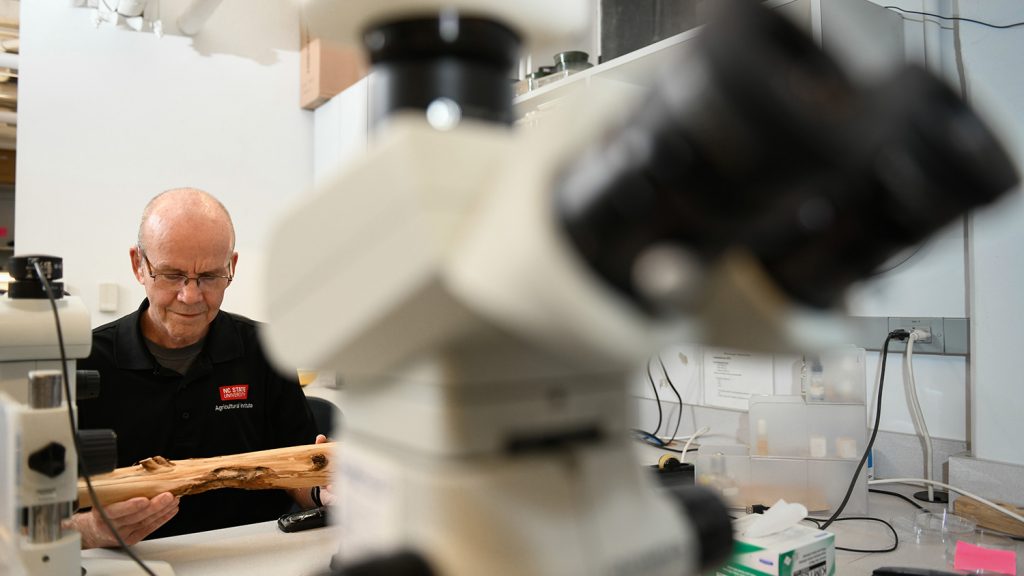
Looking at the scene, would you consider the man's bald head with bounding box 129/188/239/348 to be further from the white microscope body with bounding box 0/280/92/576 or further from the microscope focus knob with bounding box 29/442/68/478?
the microscope focus knob with bounding box 29/442/68/478

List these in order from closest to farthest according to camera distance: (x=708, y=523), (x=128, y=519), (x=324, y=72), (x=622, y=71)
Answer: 1. (x=708, y=523)
2. (x=128, y=519)
3. (x=622, y=71)
4. (x=324, y=72)

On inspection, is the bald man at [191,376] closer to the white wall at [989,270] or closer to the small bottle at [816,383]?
the small bottle at [816,383]

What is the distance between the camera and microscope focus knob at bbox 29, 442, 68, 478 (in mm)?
846

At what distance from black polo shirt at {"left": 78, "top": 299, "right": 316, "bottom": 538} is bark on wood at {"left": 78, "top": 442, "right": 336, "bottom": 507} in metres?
0.48

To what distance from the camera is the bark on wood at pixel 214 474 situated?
1.09 meters

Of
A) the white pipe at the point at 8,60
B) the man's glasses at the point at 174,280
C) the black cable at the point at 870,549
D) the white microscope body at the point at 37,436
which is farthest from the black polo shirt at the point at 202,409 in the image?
the white pipe at the point at 8,60

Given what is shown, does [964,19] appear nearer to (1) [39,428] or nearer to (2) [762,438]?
(2) [762,438]

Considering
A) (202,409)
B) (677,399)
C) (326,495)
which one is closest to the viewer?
(326,495)

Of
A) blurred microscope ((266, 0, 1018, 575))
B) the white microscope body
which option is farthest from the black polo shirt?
blurred microscope ((266, 0, 1018, 575))

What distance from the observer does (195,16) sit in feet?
9.70

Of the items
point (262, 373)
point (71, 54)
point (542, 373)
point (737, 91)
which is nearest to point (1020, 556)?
point (542, 373)

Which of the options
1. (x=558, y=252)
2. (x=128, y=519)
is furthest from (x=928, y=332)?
(x=128, y=519)

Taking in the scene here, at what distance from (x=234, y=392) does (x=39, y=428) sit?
0.96 m

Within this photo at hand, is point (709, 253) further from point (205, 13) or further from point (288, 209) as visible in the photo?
point (205, 13)
